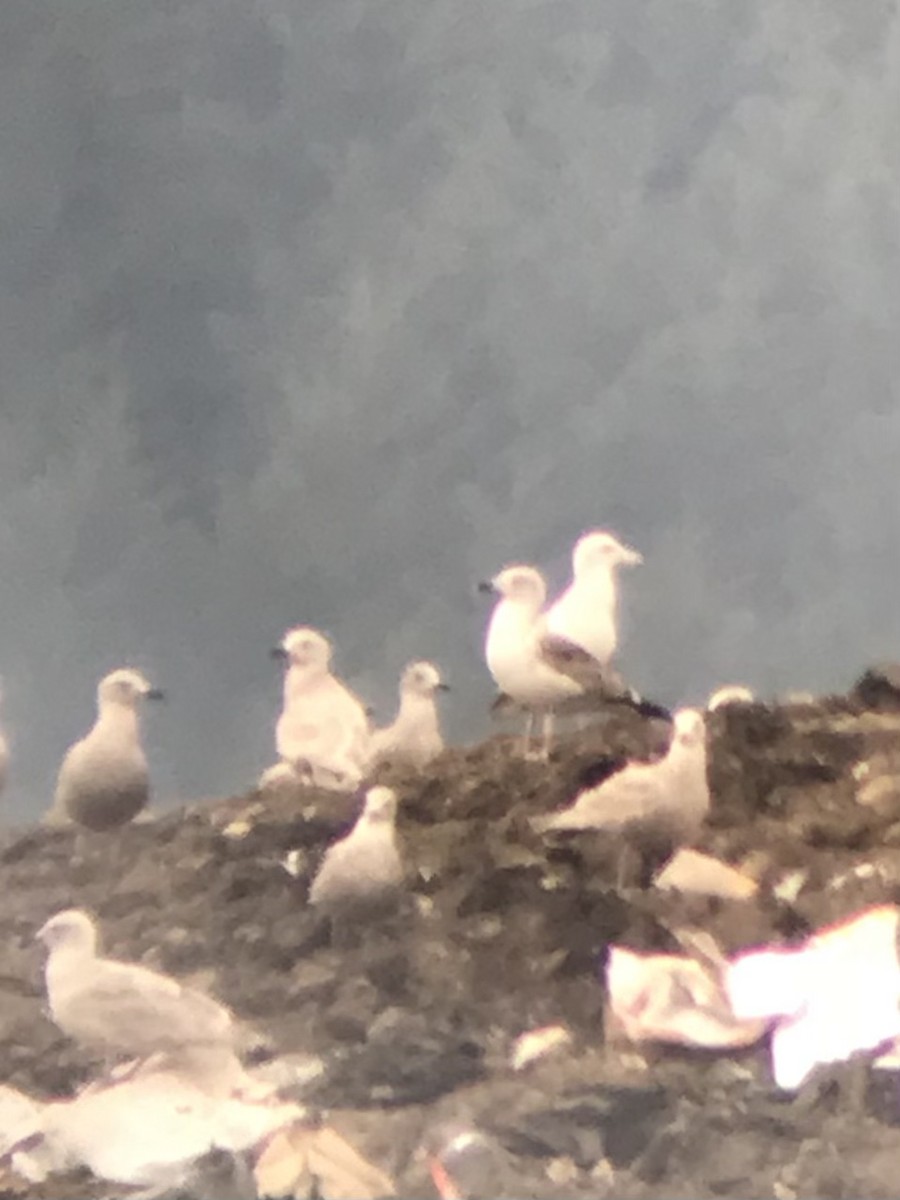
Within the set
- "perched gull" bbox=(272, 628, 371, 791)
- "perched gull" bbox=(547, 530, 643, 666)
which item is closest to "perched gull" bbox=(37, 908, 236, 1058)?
"perched gull" bbox=(272, 628, 371, 791)

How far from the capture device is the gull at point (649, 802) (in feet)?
3.42

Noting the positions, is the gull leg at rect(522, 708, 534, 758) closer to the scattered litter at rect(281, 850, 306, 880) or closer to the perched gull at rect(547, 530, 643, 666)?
the perched gull at rect(547, 530, 643, 666)

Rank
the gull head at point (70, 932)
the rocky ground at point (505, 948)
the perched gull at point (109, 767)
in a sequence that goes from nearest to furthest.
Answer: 1. the rocky ground at point (505, 948)
2. the gull head at point (70, 932)
3. the perched gull at point (109, 767)

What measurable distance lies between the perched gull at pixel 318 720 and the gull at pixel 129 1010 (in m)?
0.21

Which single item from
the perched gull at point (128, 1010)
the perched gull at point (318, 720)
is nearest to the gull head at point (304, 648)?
the perched gull at point (318, 720)

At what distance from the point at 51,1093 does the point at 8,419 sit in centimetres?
57

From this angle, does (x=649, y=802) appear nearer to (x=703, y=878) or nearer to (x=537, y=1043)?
(x=703, y=878)

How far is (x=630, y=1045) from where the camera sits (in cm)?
92

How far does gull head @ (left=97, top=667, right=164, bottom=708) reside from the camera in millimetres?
1199

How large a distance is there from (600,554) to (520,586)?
2.8 inches

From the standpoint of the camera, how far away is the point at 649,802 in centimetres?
105

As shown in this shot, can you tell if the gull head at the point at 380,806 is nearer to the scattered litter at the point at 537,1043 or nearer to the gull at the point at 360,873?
the gull at the point at 360,873

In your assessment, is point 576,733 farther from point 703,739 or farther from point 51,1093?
point 51,1093

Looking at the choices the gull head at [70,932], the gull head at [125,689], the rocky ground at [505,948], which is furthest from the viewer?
the gull head at [125,689]
